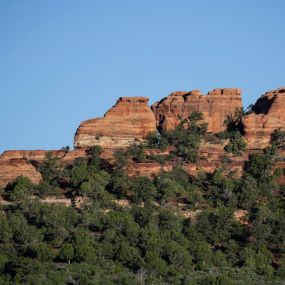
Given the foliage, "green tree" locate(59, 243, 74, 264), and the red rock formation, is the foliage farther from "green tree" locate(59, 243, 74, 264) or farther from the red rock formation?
"green tree" locate(59, 243, 74, 264)

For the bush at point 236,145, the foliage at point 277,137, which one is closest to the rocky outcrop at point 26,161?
the bush at point 236,145

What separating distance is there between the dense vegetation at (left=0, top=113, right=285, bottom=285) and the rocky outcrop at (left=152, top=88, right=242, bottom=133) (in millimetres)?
3181

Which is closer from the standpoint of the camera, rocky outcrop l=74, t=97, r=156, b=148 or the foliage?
the foliage

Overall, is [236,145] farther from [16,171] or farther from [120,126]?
[16,171]

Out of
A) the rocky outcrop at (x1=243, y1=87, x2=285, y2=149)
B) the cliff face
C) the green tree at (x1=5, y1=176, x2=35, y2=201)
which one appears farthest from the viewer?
the rocky outcrop at (x1=243, y1=87, x2=285, y2=149)

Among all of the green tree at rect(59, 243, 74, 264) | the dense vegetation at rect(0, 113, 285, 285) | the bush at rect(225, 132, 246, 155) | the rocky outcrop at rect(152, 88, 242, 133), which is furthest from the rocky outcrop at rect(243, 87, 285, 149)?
the green tree at rect(59, 243, 74, 264)

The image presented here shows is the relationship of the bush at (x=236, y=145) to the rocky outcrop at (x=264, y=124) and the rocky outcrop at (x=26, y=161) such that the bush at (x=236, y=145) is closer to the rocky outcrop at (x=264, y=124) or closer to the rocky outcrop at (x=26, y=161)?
the rocky outcrop at (x=264, y=124)

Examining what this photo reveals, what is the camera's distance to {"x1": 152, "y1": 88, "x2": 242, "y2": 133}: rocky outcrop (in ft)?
332

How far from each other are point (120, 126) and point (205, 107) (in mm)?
6978

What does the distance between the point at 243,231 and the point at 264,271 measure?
691cm

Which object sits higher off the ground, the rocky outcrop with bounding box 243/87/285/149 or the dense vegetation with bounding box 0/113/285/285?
the rocky outcrop with bounding box 243/87/285/149

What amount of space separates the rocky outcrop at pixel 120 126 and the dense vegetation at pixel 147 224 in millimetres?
1824

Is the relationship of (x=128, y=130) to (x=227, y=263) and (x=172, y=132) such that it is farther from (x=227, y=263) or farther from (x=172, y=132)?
(x=227, y=263)

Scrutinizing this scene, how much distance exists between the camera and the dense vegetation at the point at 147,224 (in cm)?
7400
